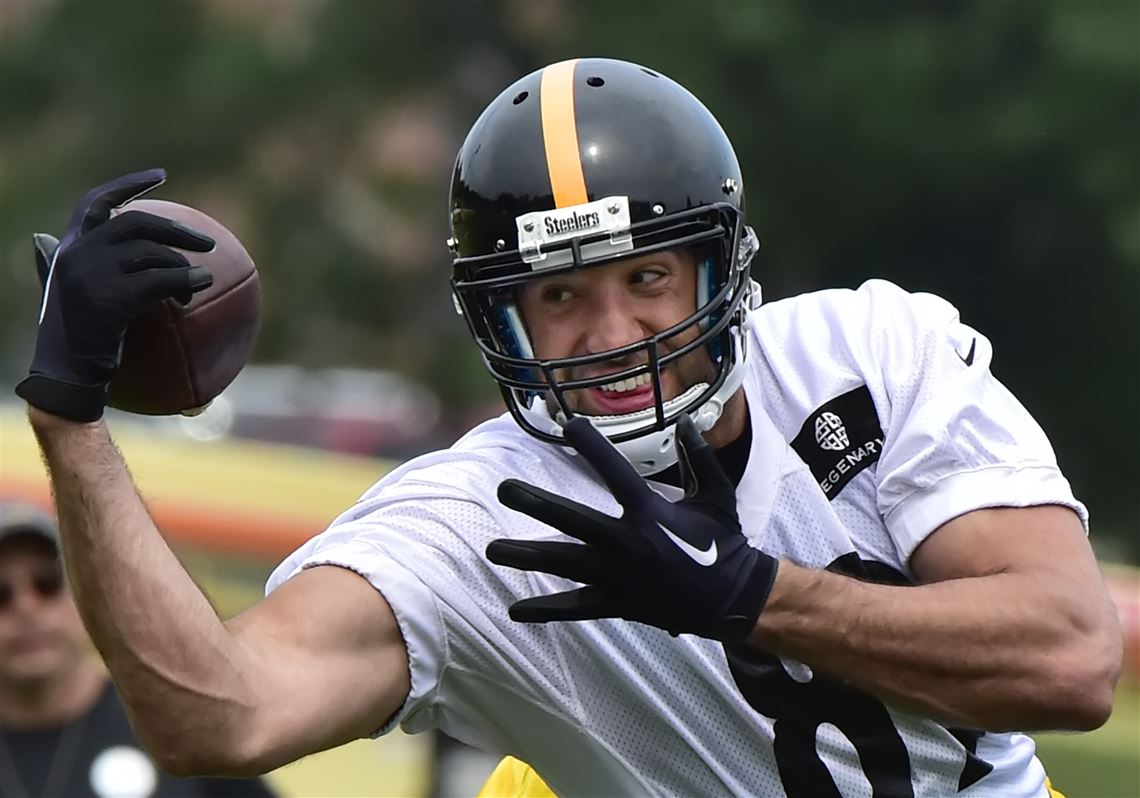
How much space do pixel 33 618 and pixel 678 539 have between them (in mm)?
3025

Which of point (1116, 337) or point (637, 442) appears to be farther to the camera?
point (1116, 337)

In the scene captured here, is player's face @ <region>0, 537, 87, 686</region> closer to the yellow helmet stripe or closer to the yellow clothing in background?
the yellow clothing in background

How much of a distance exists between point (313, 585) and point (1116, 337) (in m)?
10.5

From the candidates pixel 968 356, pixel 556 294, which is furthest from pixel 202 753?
pixel 968 356

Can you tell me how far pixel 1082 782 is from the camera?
20.1 feet

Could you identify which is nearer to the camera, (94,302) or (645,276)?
(94,302)

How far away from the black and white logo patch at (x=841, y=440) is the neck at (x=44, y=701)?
274 cm

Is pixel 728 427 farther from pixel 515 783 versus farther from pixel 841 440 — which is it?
pixel 515 783

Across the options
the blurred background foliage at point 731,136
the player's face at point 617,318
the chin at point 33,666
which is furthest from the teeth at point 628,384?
the blurred background foliage at point 731,136

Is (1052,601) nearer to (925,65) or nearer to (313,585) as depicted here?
(313,585)

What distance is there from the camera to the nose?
317 centimetres

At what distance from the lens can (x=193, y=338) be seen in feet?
9.96

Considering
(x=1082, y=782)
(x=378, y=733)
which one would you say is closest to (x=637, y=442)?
(x=378, y=733)

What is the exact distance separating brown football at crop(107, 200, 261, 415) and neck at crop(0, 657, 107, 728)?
2432 mm
